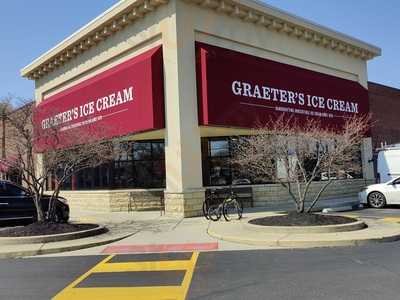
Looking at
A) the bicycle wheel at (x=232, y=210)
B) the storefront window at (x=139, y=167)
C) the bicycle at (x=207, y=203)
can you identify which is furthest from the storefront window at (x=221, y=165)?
the bicycle at (x=207, y=203)

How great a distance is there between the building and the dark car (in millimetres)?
2682

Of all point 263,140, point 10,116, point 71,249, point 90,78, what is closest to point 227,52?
point 263,140

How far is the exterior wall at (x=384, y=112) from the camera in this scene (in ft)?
119

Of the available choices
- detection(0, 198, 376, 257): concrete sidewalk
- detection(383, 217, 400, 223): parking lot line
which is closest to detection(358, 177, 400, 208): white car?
detection(383, 217, 400, 223): parking lot line

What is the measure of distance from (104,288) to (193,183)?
430 inches

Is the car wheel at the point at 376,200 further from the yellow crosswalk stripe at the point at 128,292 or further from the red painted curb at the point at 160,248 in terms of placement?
the yellow crosswalk stripe at the point at 128,292

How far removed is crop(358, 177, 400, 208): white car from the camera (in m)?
20.0

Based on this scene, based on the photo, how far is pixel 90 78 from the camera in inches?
925

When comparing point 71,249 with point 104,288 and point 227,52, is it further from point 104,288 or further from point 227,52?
point 227,52

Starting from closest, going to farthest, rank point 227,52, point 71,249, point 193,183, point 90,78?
point 71,249, point 193,183, point 227,52, point 90,78

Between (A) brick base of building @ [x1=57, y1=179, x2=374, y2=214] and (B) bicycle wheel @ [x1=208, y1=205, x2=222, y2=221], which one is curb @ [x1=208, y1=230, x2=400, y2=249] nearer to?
(B) bicycle wheel @ [x1=208, y1=205, x2=222, y2=221]

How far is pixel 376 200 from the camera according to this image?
67.0ft

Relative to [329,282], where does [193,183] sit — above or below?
above

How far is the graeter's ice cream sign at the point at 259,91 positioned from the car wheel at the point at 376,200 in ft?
16.3
